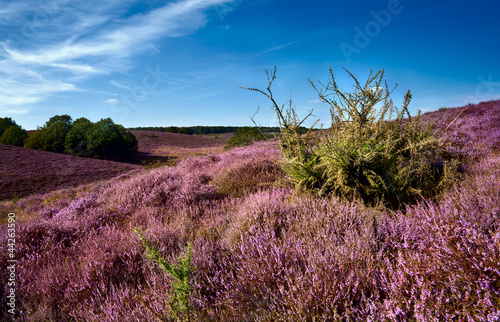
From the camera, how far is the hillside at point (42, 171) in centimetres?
1298

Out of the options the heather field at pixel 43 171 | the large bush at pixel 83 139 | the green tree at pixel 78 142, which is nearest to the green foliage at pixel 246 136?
the heather field at pixel 43 171

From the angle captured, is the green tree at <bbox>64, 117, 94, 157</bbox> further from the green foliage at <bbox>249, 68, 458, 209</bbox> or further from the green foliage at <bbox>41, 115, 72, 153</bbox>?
the green foliage at <bbox>249, 68, 458, 209</bbox>

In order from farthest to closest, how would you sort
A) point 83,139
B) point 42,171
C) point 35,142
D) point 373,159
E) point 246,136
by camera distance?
point 83,139
point 35,142
point 246,136
point 42,171
point 373,159

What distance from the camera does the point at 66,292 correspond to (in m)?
2.15

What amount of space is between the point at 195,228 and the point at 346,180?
2075 millimetres

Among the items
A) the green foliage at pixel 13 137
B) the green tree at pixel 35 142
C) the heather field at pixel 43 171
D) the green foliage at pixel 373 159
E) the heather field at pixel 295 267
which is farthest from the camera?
the green foliage at pixel 13 137

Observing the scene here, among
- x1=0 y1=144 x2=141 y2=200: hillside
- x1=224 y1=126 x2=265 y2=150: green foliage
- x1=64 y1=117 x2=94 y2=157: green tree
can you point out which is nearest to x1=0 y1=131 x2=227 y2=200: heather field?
x1=0 y1=144 x2=141 y2=200: hillside

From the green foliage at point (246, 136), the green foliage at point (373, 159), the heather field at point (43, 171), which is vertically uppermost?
the green foliage at point (246, 136)

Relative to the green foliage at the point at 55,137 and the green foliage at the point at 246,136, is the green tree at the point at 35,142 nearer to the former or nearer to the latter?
the green foliage at the point at 55,137

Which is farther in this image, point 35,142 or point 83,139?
point 83,139

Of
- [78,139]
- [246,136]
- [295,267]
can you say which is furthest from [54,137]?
[295,267]

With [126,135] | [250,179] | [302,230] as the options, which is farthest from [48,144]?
[302,230]

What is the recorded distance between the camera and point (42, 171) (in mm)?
15727

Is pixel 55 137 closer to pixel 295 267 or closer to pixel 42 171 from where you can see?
pixel 42 171
